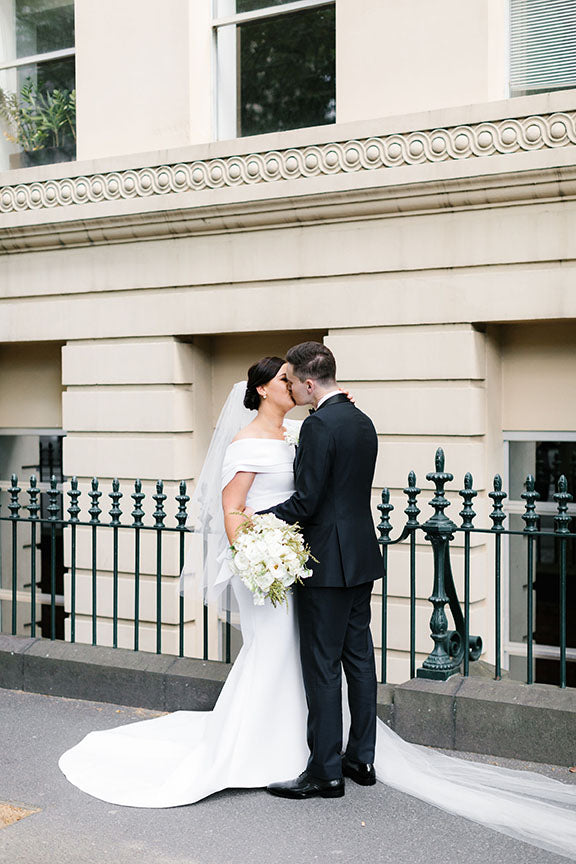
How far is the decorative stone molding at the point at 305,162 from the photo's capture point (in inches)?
292

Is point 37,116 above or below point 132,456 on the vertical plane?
above

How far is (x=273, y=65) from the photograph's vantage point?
899 cm

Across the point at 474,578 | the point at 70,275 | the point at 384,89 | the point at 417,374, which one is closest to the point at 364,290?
the point at 417,374

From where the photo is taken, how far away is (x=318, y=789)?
468 centimetres

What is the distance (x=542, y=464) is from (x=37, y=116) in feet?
20.3

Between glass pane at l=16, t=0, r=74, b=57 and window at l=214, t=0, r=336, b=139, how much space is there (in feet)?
5.97

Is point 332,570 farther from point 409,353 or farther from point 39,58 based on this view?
point 39,58

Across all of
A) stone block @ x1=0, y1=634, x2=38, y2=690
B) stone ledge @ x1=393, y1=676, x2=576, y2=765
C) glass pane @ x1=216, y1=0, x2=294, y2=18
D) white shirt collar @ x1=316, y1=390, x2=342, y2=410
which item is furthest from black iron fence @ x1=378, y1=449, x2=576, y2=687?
glass pane @ x1=216, y1=0, x2=294, y2=18

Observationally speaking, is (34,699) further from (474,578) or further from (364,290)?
(364,290)

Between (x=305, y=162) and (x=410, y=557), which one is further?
(x=305, y=162)

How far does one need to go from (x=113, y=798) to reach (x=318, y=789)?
0.97 metres

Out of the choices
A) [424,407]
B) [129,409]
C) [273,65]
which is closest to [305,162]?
[273,65]

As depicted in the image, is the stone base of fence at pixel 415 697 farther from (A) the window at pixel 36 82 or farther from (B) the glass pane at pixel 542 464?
(A) the window at pixel 36 82

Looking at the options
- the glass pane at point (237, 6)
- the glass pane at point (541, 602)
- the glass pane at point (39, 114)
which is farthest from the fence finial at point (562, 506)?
the glass pane at point (39, 114)
